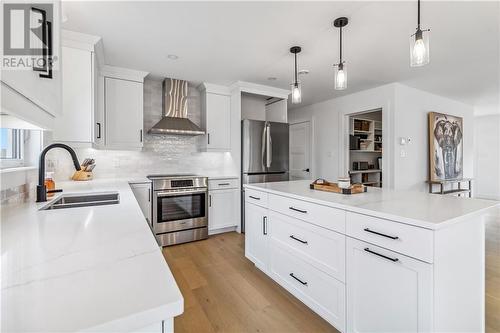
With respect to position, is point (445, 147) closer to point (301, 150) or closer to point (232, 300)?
point (301, 150)

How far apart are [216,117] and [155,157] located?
1.16 m

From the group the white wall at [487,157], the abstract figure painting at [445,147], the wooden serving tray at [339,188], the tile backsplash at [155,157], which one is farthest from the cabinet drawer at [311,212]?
the white wall at [487,157]

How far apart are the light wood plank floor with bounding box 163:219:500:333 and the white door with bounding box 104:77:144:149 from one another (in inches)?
63.6

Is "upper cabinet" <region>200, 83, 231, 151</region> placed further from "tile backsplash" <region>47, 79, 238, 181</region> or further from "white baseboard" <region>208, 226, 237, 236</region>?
"white baseboard" <region>208, 226, 237, 236</region>

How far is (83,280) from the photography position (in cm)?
50

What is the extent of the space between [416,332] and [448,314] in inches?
7.7

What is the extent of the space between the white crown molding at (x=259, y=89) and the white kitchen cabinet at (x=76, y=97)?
1919mm

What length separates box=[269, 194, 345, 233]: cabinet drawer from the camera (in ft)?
4.89

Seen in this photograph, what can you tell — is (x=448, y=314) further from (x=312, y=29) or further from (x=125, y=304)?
(x=312, y=29)

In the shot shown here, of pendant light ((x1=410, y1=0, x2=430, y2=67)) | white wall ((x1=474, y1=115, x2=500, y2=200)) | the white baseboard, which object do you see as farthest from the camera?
white wall ((x1=474, y1=115, x2=500, y2=200))

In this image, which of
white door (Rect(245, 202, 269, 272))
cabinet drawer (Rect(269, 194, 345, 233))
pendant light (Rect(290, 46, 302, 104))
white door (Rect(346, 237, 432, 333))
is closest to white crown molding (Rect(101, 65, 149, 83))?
pendant light (Rect(290, 46, 302, 104))

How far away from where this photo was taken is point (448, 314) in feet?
3.79

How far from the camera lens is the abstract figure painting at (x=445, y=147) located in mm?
4219

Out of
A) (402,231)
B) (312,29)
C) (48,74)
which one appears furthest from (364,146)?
(48,74)
